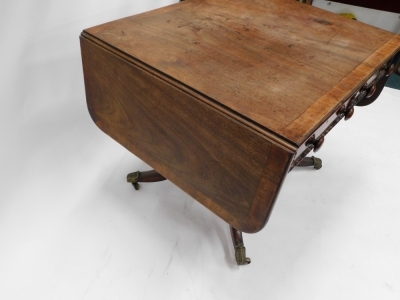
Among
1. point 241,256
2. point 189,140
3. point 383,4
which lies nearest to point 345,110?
point 189,140

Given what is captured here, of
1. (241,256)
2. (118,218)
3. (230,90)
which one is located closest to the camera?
(230,90)

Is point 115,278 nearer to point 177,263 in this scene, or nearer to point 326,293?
point 177,263

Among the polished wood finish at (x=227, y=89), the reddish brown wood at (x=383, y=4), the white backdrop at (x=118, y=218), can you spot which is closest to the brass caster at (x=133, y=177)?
the white backdrop at (x=118, y=218)

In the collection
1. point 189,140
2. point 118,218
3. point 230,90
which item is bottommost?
point 118,218

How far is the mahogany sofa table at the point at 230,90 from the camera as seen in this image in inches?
30.0

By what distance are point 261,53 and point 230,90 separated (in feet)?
0.72

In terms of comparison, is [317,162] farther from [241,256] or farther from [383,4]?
[383,4]

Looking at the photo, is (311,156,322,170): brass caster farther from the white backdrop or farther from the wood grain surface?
the wood grain surface

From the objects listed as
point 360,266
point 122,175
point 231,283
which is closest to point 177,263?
point 231,283

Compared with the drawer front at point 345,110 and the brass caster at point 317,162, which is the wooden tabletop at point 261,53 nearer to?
the drawer front at point 345,110

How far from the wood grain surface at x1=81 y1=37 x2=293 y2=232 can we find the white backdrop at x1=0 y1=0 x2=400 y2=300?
0.34 metres

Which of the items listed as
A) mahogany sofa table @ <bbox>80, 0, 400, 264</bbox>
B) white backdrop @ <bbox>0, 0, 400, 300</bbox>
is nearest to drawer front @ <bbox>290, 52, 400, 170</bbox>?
mahogany sofa table @ <bbox>80, 0, 400, 264</bbox>

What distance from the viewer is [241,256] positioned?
115 centimetres

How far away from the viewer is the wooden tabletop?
2.55 feet
